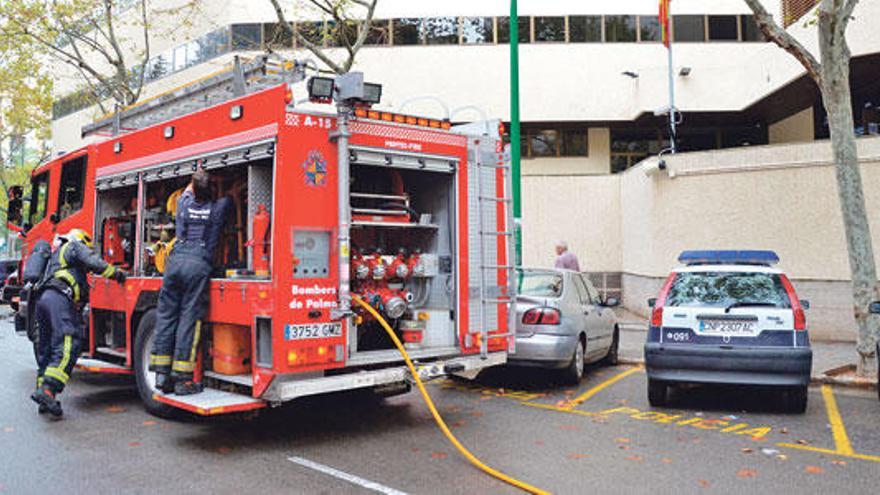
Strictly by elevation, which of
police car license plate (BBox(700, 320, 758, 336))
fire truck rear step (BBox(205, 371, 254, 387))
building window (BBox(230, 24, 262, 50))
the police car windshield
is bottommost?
fire truck rear step (BBox(205, 371, 254, 387))

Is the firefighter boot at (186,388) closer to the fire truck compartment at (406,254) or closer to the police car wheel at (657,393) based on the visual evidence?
the fire truck compartment at (406,254)

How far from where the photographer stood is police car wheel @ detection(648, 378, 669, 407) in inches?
301

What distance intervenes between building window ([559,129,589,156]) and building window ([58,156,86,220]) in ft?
50.6

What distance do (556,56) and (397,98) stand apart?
15.9 ft

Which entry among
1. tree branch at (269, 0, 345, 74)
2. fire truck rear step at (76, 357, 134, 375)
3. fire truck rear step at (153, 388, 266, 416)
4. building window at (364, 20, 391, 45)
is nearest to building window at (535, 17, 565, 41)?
building window at (364, 20, 391, 45)

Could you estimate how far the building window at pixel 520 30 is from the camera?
21.1 metres

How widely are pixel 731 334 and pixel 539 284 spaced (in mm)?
2656

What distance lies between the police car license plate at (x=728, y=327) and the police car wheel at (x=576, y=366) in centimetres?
185

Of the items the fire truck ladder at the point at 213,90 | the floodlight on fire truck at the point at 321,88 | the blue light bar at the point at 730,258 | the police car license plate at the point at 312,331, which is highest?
the fire truck ladder at the point at 213,90

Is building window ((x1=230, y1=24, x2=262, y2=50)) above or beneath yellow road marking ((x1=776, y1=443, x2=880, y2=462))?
above

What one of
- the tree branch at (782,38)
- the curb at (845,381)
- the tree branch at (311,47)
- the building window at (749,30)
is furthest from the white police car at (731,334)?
the building window at (749,30)

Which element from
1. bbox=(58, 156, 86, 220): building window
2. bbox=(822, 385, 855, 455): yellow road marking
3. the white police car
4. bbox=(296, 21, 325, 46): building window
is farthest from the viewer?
bbox=(296, 21, 325, 46): building window

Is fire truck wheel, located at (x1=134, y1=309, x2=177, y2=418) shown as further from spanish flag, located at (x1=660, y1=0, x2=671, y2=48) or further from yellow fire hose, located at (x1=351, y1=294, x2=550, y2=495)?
spanish flag, located at (x1=660, y1=0, x2=671, y2=48)

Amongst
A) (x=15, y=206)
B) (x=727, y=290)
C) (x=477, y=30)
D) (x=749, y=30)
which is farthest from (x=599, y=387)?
(x=749, y=30)
